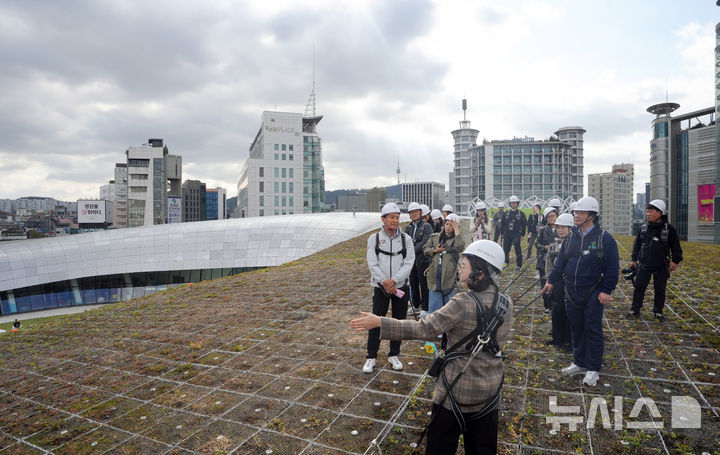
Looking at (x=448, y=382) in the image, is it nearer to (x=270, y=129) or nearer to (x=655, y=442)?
(x=655, y=442)

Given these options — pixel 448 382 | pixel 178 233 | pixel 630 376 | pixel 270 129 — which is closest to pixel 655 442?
pixel 630 376

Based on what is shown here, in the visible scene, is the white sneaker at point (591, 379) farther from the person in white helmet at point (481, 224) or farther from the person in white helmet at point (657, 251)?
the person in white helmet at point (481, 224)

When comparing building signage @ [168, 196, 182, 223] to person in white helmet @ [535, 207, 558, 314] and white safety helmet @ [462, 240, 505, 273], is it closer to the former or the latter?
person in white helmet @ [535, 207, 558, 314]

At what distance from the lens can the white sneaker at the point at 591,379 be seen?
16.0ft

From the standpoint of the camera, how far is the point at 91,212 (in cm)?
10288

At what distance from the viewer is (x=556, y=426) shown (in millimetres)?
4039

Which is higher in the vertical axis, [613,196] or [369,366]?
[613,196]

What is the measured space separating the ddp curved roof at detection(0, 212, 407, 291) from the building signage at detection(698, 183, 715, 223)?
4728 centimetres

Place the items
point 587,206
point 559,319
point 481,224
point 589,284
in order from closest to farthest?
1. point 589,284
2. point 587,206
3. point 559,319
4. point 481,224

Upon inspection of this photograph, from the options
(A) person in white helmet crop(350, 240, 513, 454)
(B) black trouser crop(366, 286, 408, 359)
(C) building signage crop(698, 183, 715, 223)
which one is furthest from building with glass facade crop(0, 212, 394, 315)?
(C) building signage crop(698, 183, 715, 223)

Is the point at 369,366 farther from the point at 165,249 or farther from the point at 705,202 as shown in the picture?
the point at 705,202

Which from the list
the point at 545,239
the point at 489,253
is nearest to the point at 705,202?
the point at 545,239

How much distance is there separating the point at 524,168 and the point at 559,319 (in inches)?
5098

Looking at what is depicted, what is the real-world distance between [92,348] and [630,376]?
32.8ft
